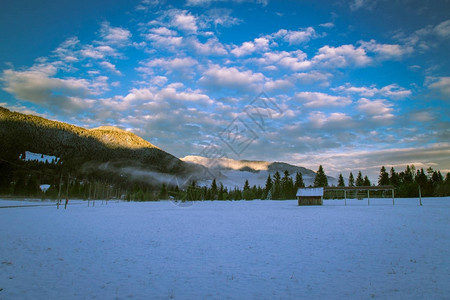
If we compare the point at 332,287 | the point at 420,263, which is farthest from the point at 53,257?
the point at 420,263

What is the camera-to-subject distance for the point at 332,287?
23.7 ft

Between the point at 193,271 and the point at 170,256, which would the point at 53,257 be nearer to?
the point at 170,256

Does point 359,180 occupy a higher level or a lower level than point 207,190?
higher

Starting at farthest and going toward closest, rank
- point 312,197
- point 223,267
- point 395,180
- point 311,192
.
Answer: point 395,180, point 311,192, point 312,197, point 223,267

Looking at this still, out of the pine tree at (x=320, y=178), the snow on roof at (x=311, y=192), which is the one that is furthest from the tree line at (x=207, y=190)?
the snow on roof at (x=311, y=192)

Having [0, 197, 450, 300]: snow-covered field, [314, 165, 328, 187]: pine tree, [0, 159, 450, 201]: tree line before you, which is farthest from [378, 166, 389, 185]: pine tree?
[0, 197, 450, 300]: snow-covered field

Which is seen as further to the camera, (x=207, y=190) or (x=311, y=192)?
(x=207, y=190)

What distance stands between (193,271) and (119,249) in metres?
4.87

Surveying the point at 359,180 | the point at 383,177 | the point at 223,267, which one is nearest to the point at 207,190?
the point at 359,180

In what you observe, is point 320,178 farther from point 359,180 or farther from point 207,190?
point 207,190

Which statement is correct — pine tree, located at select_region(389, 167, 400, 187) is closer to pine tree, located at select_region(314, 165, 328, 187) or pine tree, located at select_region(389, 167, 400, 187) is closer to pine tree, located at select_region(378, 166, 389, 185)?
pine tree, located at select_region(378, 166, 389, 185)

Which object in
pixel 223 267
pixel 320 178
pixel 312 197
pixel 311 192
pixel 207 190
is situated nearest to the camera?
pixel 223 267

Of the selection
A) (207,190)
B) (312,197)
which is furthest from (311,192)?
(207,190)

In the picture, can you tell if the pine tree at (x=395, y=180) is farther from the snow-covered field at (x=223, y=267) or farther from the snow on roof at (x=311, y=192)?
the snow-covered field at (x=223, y=267)
